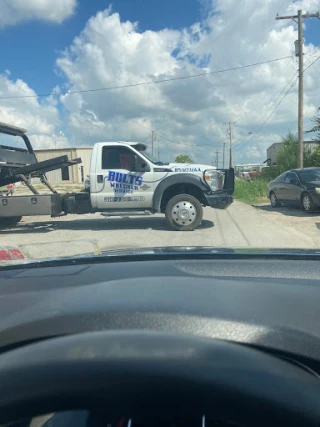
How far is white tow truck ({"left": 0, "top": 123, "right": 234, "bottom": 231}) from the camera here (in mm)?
9633

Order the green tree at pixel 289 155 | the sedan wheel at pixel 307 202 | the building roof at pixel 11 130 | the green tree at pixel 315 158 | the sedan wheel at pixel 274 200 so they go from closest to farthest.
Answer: the building roof at pixel 11 130, the sedan wheel at pixel 307 202, the sedan wheel at pixel 274 200, the green tree at pixel 315 158, the green tree at pixel 289 155

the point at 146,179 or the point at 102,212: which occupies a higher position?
the point at 146,179

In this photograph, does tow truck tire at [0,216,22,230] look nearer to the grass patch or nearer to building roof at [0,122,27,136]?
building roof at [0,122,27,136]

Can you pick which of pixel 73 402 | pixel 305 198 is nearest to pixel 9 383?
pixel 73 402

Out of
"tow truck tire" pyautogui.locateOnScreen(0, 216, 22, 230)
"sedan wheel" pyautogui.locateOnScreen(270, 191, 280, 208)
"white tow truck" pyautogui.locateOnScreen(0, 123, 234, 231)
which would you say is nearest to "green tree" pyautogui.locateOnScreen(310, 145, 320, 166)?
"sedan wheel" pyautogui.locateOnScreen(270, 191, 280, 208)

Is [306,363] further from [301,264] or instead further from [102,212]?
[102,212]

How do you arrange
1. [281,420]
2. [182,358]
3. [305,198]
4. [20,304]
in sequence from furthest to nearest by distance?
[305,198] < [20,304] < [182,358] < [281,420]

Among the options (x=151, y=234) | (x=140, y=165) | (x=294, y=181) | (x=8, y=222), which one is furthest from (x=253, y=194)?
(x=8, y=222)

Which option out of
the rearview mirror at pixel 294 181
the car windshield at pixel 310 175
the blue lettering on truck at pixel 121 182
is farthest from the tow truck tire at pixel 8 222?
the car windshield at pixel 310 175

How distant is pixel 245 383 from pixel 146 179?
902 centimetres

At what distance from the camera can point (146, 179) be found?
9.86 meters

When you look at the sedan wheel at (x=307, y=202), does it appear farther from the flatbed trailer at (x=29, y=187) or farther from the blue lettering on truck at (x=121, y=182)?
the flatbed trailer at (x=29, y=187)

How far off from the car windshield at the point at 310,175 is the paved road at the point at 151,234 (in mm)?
1139

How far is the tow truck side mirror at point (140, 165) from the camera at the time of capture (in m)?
9.83
